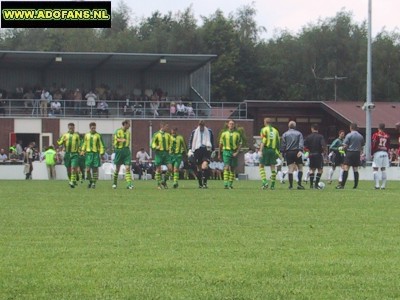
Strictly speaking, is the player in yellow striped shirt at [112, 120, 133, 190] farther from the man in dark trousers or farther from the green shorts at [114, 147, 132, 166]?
the man in dark trousers

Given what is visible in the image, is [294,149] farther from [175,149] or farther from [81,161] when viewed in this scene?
[81,161]

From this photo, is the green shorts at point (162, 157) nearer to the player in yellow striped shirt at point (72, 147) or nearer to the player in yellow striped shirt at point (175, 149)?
the player in yellow striped shirt at point (175, 149)

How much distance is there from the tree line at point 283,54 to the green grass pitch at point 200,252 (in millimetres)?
78162

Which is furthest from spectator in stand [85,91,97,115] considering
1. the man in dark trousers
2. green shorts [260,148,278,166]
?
green shorts [260,148,278,166]

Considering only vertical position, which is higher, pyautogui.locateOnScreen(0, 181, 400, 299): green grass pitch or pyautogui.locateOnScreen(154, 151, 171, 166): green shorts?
pyautogui.locateOnScreen(154, 151, 171, 166): green shorts

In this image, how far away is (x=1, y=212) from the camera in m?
17.6

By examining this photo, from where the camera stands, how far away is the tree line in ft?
321

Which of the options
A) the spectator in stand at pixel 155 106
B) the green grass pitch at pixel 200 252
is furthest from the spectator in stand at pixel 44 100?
the green grass pitch at pixel 200 252

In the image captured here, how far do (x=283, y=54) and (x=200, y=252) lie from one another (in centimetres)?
9382

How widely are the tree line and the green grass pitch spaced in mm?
78162

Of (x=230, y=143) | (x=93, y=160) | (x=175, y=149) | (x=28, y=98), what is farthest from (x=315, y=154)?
(x=28, y=98)

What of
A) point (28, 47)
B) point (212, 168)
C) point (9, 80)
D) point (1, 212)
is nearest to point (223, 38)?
point (28, 47)

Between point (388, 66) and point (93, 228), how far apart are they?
86.6 meters

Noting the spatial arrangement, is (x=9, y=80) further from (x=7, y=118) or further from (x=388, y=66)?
(x=388, y=66)
